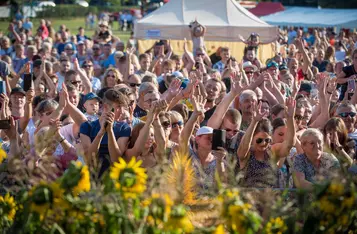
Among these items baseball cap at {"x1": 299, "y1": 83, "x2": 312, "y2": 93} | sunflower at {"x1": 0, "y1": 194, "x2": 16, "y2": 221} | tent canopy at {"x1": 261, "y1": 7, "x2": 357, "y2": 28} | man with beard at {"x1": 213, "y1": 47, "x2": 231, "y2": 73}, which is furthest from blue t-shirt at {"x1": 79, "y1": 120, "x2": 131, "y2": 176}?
tent canopy at {"x1": 261, "y1": 7, "x2": 357, "y2": 28}

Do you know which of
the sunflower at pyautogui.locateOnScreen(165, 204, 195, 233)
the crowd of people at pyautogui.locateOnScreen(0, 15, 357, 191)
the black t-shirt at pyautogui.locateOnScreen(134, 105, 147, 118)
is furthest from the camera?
the black t-shirt at pyautogui.locateOnScreen(134, 105, 147, 118)

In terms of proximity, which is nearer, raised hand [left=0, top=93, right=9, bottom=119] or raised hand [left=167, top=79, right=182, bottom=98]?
raised hand [left=0, top=93, right=9, bottom=119]

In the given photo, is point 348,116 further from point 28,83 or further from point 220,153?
point 28,83

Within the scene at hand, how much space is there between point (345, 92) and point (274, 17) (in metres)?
35.6

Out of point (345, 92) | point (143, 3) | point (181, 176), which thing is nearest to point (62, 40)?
point (345, 92)

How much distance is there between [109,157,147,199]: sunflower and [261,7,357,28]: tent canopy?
33.5 m

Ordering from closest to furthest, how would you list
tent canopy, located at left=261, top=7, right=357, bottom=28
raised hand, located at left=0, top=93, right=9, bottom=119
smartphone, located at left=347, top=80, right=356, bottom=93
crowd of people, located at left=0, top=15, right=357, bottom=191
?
crowd of people, located at left=0, top=15, right=357, bottom=191, raised hand, located at left=0, top=93, right=9, bottom=119, smartphone, located at left=347, top=80, right=356, bottom=93, tent canopy, located at left=261, top=7, right=357, bottom=28

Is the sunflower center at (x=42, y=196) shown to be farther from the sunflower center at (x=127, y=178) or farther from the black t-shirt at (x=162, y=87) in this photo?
the black t-shirt at (x=162, y=87)

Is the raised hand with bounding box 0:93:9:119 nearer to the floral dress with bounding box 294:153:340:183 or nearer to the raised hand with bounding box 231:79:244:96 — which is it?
A: the raised hand with bounding box 231:79:244:96

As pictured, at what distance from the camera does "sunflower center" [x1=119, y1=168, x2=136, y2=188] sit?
13.1ft

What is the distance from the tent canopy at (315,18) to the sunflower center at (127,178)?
3352cm

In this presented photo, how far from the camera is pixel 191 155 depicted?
23.0ft

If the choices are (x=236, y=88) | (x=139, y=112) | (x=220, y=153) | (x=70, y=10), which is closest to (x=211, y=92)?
(x=139, y=112)

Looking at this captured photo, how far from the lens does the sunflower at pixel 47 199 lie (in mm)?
4051
